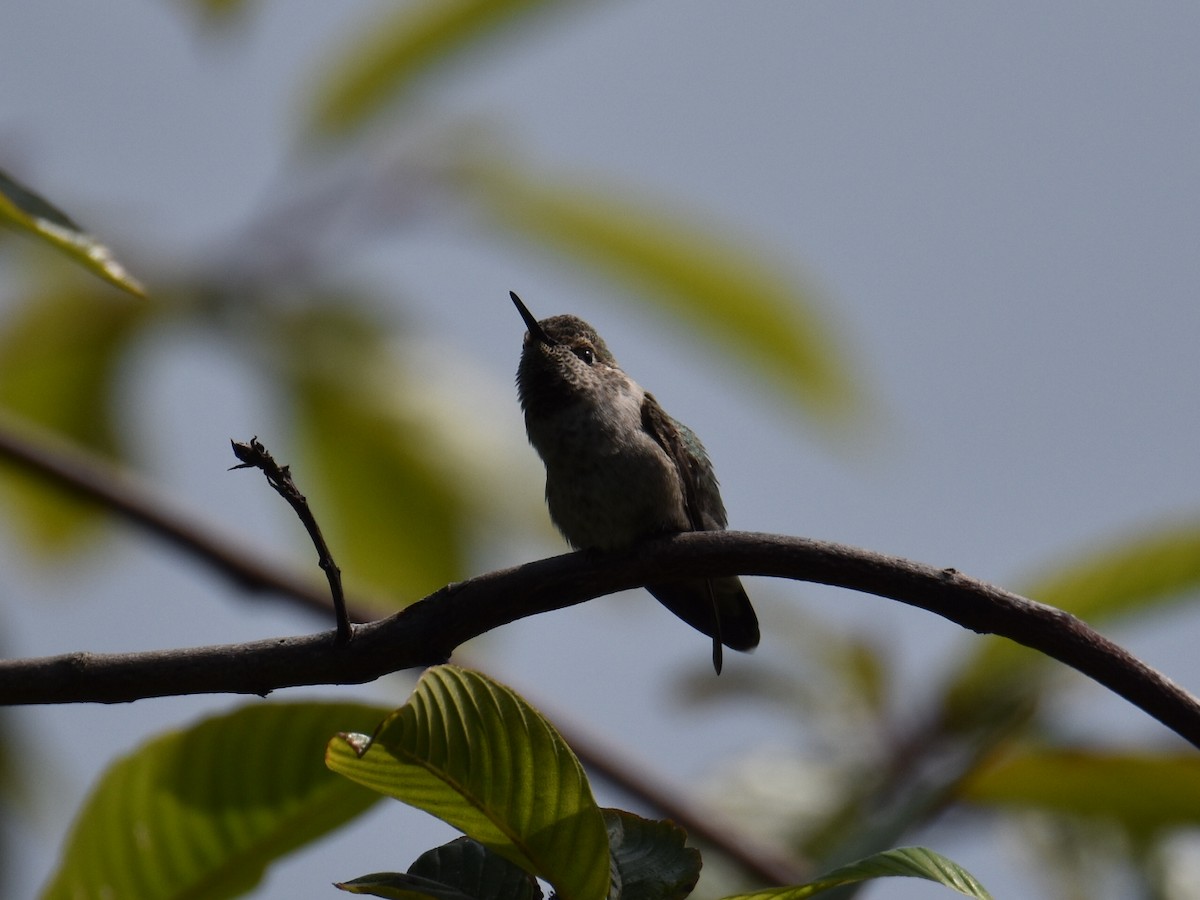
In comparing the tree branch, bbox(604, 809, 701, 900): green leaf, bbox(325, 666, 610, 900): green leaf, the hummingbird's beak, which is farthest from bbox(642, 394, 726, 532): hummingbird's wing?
bbox(325, 666, 610, 900): green leaf

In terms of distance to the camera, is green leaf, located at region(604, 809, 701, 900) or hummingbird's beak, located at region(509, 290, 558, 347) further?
hummingbird's beak, located at region(509, 290, 558, 347)

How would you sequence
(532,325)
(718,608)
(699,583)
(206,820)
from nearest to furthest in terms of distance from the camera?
(206,820)
(699,583)
(718,608)
(532,325)

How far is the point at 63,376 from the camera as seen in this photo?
4.93 m

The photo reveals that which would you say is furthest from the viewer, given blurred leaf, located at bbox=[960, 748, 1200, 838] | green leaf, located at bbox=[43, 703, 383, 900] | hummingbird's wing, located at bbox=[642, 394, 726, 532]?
hummingbird's wing, located at bbox=[642, 394, 726, 532]

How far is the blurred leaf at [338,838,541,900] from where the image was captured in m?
1.94

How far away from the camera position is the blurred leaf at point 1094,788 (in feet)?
10.7

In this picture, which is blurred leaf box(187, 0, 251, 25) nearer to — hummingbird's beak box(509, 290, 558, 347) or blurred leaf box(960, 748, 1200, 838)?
hummingbird's beak box(509, 290, 558, 347)

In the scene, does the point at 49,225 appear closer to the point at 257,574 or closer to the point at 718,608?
the point at 257,574

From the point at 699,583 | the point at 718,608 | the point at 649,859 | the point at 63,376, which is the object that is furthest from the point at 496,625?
the point at 63,376

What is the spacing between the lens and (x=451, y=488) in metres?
4.52

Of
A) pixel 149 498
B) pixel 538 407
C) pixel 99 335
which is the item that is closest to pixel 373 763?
pixel 149 498

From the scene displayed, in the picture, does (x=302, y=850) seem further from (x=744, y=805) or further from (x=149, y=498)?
(x=744, y=805)

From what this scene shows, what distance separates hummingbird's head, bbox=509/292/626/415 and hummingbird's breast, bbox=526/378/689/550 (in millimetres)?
40

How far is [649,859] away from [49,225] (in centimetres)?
130
